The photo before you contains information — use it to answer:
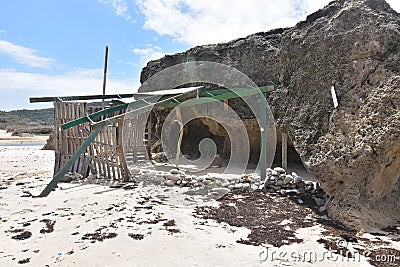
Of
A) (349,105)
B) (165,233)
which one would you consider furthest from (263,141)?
(165,233)

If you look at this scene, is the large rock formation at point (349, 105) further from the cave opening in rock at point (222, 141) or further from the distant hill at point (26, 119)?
the distant hill at point (26, 119)

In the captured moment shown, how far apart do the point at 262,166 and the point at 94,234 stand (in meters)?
4.39

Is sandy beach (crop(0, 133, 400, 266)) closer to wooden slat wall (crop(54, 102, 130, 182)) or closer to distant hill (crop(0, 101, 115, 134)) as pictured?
wooden slat wall (crop(54, 102, 130, 182))

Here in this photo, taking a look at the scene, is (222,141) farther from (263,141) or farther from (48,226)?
(48,226)

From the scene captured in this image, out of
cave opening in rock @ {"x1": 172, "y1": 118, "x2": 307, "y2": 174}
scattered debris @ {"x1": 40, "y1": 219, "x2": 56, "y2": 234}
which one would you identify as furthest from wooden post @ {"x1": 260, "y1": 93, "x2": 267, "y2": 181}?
scattered debris @ {"x1": 40, "y1": 219, "x2": 56, "y2": 234}

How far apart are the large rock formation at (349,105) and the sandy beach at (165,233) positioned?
0.67 m

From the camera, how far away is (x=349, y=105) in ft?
17.0

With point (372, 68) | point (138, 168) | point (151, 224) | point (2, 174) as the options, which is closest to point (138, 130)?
point (138, 168)

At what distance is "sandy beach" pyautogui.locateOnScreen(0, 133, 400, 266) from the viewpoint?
331 cm

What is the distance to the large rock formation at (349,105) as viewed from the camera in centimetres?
459

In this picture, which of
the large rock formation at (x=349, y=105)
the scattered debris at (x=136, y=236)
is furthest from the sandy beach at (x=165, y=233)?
the large rock formation at (x=349, y=105)

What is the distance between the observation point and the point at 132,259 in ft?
10.8

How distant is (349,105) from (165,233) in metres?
3.79

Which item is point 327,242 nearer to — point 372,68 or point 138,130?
point 372,68
